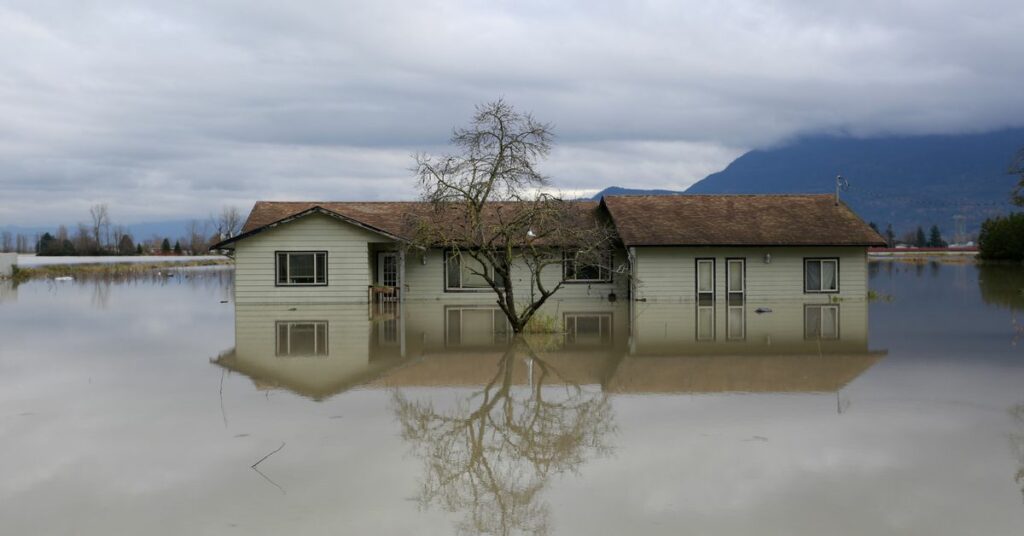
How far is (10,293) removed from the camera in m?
33.9

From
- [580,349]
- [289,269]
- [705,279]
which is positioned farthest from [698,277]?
[580,349]

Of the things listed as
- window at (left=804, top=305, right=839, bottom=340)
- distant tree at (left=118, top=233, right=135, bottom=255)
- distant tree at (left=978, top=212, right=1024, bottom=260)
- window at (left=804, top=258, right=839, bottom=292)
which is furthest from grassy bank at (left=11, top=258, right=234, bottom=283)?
distant tree at (left=978, top=212, right=1024, bottom=260)

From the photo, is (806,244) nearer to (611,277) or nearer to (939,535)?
(611,277)

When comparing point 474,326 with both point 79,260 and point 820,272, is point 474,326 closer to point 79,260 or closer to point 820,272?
point 820,272

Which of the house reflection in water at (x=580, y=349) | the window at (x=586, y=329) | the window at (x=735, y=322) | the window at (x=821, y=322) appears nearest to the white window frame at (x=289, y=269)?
the house reflection in water at (x=580, y=349)

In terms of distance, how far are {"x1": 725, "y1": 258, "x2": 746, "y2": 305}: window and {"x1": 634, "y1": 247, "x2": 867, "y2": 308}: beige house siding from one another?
12cm

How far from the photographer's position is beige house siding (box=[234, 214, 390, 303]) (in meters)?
27.0

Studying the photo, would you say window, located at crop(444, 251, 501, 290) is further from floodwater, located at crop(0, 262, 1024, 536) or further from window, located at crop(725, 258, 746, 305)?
floodwater, located at crop(0, 262, 1024, 536)

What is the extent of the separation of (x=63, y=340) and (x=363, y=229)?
10.4 metres

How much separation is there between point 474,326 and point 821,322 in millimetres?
7690

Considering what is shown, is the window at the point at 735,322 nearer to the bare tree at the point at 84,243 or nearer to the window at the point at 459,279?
the window at the point at 459,279

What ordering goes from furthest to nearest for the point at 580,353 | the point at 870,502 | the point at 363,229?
the point at 363,229 < the point at 580,353 < the point at 870,502

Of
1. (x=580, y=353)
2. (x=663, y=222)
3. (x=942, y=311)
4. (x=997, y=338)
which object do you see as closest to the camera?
(x=580, y=353)

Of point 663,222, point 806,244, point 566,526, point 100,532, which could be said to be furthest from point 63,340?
point 806,244
